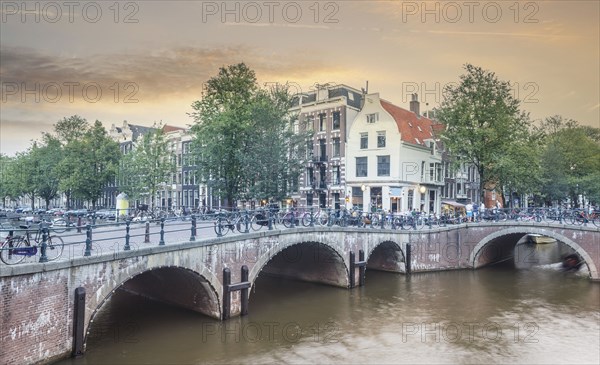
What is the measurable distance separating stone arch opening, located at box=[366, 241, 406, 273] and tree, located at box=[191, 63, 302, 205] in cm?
797

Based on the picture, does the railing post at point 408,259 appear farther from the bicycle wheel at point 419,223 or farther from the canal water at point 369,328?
the canal water at point 369,328

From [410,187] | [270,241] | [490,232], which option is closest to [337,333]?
[270,241]

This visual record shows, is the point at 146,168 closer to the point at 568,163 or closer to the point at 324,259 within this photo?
the point at 324,259

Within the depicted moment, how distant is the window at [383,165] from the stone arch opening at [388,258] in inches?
514

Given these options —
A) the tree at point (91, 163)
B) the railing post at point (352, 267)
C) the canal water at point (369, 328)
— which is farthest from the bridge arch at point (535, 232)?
the tree at point (91, 163)

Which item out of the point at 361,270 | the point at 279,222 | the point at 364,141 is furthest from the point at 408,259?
the point at 364,141

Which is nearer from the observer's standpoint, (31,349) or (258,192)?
(31,349)

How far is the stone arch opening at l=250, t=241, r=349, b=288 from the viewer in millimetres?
23953

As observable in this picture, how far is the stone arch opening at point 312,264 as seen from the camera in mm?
23953

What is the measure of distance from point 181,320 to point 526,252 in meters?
34.0

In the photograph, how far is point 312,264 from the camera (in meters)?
25.4

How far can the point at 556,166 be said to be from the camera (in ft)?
159

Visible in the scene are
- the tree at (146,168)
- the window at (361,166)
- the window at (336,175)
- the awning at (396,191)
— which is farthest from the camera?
the window at (336,175)

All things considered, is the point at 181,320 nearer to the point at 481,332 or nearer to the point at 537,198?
the point at 481,332
